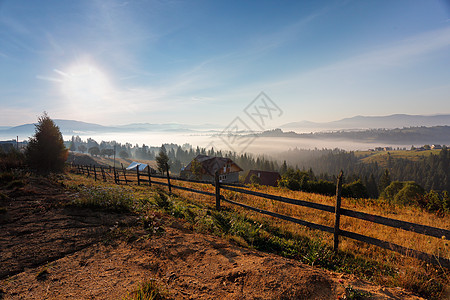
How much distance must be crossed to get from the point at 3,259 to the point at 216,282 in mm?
4777

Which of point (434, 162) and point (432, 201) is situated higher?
point (432, 201)

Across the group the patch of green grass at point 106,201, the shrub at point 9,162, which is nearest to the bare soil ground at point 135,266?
the patch of green grass at point 106,201

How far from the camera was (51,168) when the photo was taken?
24.5m

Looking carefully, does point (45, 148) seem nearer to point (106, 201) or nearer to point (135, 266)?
point (106, 201)

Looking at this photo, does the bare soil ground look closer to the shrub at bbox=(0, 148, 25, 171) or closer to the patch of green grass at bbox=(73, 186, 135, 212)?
the patch of green grass at bbox=(73, 186, 135, 212)

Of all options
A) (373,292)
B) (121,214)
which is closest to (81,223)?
(121,214)

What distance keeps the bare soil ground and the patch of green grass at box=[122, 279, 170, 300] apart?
0.60 ft

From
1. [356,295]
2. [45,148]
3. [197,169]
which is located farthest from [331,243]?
[197,169]

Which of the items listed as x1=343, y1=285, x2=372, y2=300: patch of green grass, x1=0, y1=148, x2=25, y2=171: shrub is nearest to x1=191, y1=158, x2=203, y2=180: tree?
x1=0, y1=148, x2=25, y2=171: shrub

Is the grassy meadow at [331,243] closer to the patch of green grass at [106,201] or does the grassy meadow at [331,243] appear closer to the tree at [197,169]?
the patch of green grass at [106,201]

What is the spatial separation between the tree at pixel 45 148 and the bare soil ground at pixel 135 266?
23825 mm

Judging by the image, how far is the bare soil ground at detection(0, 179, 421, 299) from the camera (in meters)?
3.27

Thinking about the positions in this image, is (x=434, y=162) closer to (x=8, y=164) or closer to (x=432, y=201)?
(x=432, y=201)

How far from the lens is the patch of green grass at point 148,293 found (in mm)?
2900
